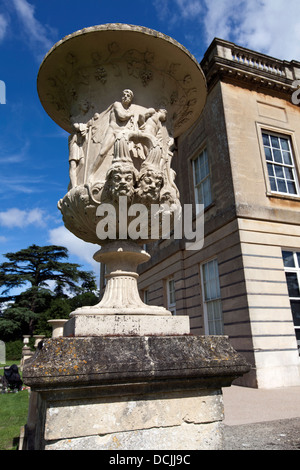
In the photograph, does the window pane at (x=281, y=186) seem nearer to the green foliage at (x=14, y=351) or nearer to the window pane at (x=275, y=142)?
the window pane at (x=275, y=142)

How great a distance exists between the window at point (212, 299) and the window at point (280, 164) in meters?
2.93

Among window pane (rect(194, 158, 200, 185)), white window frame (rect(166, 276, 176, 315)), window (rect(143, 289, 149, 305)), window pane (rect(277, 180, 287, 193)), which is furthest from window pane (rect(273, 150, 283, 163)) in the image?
window (rect(143, 289, 149, 305))

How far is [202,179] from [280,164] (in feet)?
7.83

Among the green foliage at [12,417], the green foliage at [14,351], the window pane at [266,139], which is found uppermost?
the window pane at [266,139]

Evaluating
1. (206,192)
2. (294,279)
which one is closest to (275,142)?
(206,192)

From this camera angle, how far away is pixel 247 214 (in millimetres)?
7914

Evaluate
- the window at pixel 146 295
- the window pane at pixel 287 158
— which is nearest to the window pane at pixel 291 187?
the window pane at pixel 287 158

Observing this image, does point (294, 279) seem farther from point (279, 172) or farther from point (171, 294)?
point (171, 294)

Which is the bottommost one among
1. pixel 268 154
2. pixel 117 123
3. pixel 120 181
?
pixel 120 181

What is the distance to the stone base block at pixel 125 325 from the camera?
68.1 inches

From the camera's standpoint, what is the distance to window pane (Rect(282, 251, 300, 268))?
26.8 ft

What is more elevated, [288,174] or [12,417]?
[288,174]

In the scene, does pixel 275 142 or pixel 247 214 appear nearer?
pixel 247 214
